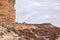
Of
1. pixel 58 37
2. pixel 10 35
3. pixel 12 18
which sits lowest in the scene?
pixel 58 37

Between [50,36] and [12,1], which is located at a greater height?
[12,1]

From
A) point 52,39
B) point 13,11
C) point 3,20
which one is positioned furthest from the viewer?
point 13,11

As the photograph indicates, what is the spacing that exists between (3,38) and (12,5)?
10585 millimetres

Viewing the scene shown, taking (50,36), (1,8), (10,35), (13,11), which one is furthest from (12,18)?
(10,35)

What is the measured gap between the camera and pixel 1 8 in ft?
59.3

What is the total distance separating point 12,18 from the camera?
20.0 m

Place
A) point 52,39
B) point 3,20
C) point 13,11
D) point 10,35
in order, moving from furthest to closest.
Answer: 1. point 13,11
2. point 52,39
3. point 3,20
4. point 10,35

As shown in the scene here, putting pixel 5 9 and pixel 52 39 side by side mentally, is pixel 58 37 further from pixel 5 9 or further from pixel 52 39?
pixel 5 9

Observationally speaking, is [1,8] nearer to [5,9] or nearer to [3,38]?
[5,9]

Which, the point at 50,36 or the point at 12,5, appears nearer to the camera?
the point at 50,36

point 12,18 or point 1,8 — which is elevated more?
point 1,8

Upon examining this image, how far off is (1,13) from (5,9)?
801 mm

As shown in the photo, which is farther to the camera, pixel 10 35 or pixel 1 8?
pixel 1 8

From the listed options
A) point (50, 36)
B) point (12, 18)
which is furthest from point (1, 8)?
point (50, 36)
